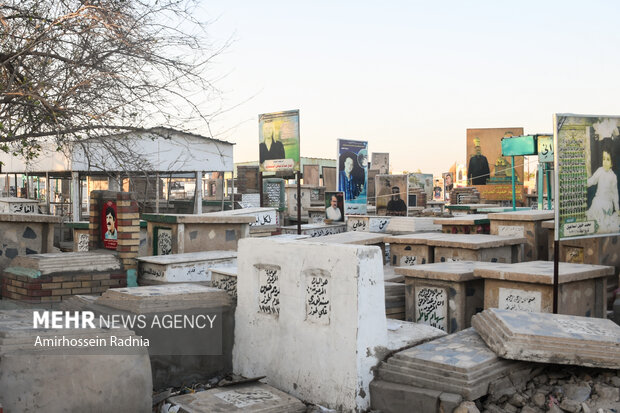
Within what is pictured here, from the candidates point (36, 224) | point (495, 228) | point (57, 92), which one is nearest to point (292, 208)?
point (495, 228)

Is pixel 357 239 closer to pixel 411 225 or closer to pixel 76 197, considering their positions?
pixel 411 225

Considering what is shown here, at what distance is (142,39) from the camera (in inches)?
280

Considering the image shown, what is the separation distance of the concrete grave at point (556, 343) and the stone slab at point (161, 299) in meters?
3.10

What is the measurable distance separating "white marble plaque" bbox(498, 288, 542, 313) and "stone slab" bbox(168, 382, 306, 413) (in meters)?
2.99

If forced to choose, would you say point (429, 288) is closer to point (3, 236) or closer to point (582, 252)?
point (582, 252)

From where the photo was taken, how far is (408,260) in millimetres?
10227

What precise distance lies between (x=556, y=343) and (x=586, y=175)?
2.66m

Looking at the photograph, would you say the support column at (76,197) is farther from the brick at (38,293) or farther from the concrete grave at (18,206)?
the brick at (38,293)

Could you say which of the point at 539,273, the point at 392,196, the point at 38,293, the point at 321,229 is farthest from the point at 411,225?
the point at 38,293

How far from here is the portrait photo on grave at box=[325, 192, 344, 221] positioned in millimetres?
16422

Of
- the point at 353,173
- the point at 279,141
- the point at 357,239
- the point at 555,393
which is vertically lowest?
the point at 555,393

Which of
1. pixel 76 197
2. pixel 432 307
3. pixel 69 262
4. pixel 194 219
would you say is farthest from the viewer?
pixel 76 197

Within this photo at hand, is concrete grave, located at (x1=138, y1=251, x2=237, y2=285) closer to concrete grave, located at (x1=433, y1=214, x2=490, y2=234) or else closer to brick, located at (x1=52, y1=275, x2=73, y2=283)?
brick, located at (x1=52, y1=275, x2=73, y2=283)

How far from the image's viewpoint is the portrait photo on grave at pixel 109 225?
877 centimetres
